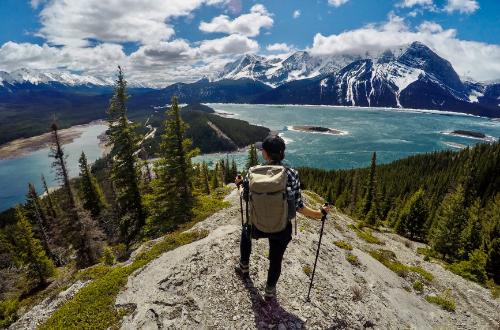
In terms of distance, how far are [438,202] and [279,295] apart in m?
83.2

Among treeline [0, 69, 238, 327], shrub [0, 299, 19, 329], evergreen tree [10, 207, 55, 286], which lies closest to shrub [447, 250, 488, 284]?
treeline [0, 69, 238, 327]

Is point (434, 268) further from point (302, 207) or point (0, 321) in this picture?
point (0, 321)

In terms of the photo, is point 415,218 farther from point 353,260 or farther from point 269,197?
point 269,197

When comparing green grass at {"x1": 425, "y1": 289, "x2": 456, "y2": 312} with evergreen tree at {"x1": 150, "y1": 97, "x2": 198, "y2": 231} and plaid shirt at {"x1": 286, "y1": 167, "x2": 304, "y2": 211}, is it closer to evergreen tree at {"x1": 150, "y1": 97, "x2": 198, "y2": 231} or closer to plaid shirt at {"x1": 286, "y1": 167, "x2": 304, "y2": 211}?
plaid shirt at {"x1": 286, "y1": 167, "x2": 304, "y2": 211}

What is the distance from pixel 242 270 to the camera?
903 cm

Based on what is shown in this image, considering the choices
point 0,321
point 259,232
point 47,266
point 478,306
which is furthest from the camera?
point 47,266

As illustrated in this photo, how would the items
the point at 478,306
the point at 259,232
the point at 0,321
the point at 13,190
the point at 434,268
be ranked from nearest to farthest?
the point at 259,232, the point at 0,321, the point at 478,306, the point at 434,268, the point at 13,190

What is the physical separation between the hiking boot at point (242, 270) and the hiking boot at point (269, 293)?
1013mm

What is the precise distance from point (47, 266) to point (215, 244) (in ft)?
87.5

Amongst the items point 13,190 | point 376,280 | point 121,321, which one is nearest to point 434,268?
point 376,280

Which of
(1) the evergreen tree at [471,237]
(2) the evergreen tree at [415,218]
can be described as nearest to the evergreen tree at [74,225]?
(1) the evergreen tree at [471,237]

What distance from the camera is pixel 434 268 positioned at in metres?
20.3

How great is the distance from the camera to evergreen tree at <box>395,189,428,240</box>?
2125 inches

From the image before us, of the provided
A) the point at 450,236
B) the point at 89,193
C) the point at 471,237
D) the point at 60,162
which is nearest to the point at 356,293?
the point at 60,162
